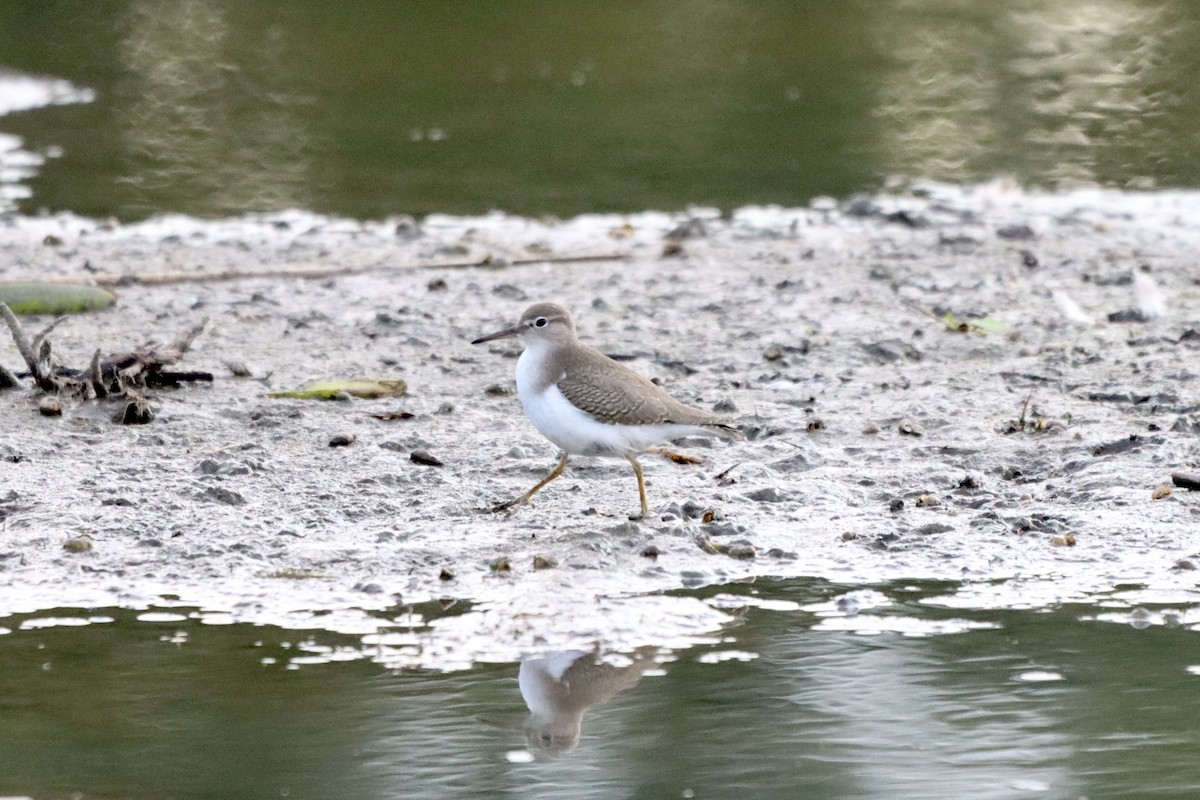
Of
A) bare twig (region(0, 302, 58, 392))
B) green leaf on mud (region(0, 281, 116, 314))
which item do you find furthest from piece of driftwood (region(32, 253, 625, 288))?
bare twig (region(0, 302, 58, 392))

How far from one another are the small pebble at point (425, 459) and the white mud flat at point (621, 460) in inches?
0.6

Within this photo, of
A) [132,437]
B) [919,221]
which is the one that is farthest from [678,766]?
[919,221]

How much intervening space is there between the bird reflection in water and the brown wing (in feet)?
4.45

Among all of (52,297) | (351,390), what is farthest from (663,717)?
(52,297)

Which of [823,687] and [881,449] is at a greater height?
[881,449]

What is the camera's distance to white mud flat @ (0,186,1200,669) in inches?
239

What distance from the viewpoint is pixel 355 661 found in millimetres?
5430

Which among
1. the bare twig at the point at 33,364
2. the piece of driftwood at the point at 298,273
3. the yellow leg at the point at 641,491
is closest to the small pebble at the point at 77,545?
the bare twig at the point at 33,364

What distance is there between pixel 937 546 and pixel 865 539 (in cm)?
26

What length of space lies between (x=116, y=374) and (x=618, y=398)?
2.61 meters

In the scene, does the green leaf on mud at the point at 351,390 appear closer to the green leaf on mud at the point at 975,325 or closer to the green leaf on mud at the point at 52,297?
the green leaf on mud at the point at 52,297

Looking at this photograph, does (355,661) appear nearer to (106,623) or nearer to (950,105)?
(106,623)

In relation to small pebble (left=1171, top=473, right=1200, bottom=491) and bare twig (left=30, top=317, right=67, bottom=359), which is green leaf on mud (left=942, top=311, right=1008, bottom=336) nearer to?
small pebble (left=1171, top=473, right=1200, bottom=491)

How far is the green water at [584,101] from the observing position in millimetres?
14664
